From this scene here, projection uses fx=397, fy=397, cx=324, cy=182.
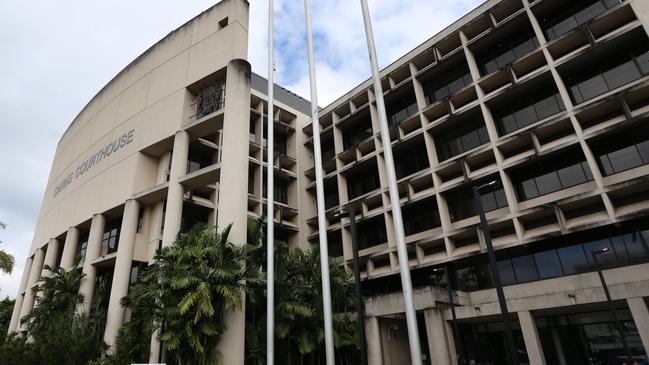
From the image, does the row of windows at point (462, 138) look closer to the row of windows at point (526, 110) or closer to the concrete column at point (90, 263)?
the row of windows at point (526, 110)

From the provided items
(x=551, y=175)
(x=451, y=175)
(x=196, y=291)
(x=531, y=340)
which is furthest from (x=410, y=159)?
(x=196, y=291)

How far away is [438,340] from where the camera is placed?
1988 cm

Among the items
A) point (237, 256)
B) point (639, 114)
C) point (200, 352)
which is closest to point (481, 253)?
point (639, 114)

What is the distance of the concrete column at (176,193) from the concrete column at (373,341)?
11.6 meters

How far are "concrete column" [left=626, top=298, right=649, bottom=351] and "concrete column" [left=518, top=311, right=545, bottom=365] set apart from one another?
4084 millimetres

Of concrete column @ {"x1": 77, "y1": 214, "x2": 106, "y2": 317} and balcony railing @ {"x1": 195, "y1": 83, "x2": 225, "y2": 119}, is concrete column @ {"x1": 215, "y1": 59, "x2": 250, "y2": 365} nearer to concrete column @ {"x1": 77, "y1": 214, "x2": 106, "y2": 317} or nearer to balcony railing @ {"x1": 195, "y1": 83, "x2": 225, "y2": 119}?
balcony railing @ {"x1": 195, "y1": 83, "x2": 225, "y2": 119}

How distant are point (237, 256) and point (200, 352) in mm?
4015

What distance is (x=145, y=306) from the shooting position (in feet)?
59.3

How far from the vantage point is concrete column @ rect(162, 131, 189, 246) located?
69.5 ft

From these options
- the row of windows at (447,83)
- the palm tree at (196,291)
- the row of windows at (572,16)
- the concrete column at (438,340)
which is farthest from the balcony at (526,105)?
the palm tree at (196,291)

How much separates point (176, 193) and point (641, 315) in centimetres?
2337

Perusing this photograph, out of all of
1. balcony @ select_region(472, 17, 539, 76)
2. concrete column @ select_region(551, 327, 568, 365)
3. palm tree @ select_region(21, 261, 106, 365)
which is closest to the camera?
palm tree @ select_region(21, 261, 106, 365)

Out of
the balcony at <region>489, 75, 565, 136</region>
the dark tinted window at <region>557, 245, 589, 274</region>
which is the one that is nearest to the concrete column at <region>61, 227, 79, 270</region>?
the balcony at <region>489, 75, 565, 136</region>

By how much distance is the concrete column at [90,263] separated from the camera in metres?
25.5
